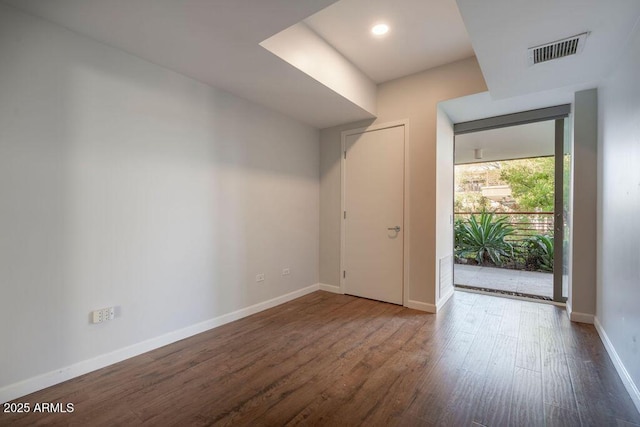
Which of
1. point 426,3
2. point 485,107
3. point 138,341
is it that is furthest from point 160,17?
point 485,107

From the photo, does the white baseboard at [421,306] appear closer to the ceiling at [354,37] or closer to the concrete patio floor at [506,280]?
the concrete patio floor at [506,280]

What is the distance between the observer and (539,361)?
Result: 2123mm

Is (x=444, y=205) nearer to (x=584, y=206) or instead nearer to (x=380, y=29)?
(x=584, y=206)

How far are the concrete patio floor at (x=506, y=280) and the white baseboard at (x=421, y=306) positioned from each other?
4.91 ft

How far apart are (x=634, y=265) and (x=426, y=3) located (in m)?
2.28

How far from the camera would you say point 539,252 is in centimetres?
565


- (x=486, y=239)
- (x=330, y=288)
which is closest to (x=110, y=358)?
(x=330, y=288)

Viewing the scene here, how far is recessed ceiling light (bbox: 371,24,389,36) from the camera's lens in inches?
96.3

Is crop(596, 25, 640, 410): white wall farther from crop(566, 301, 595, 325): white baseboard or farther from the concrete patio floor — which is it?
the concrete patio floor

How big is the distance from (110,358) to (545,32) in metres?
3.70

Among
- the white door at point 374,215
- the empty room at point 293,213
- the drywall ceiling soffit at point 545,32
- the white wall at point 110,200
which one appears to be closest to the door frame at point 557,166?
the empty room at point 293,213

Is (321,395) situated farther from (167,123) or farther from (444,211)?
(444,211)

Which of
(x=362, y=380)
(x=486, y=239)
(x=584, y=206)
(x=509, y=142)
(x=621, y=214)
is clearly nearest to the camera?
(x=362, y=380)

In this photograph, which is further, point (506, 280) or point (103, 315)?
point (506, 280)
